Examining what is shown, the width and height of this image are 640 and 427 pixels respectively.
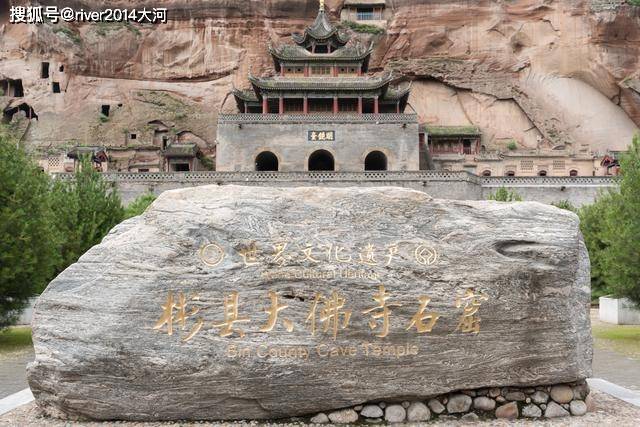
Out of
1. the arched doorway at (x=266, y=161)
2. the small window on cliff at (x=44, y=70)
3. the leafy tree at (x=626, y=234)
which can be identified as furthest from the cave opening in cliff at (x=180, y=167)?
the leafy tree at (x=626, y=234)

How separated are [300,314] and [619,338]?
10096mm

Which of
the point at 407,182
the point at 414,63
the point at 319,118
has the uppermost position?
the point at 414,63

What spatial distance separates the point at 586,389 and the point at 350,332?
2.85 meters

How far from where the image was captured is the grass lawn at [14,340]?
38.1 ft

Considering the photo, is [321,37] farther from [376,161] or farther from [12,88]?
[12,88]

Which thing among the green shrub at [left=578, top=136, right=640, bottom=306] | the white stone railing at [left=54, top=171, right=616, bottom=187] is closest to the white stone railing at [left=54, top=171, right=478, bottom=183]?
the white stone railing at [left=54, top=171, right=616, bottom=187]

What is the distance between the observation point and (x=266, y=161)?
34219 mm

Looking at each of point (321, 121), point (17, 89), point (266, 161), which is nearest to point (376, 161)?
point (321, 121)

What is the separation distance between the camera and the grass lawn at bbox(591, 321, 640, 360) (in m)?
11.3

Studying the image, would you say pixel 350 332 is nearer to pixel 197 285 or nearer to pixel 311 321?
pixel 311 321

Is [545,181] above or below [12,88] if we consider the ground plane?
below

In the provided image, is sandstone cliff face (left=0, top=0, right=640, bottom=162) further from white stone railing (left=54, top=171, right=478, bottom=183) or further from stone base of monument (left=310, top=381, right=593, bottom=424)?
stone base of monument (left=310, top=381, right=593, bottom=424)

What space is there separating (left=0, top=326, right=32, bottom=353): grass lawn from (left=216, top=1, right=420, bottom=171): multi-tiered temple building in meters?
18.0

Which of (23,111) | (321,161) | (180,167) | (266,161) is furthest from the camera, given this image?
(23,111)
